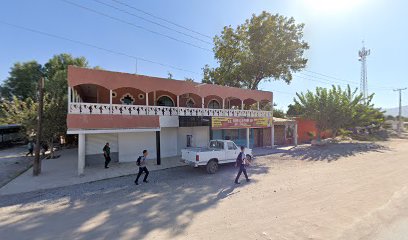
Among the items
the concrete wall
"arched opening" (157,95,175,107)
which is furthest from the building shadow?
the concrete wall

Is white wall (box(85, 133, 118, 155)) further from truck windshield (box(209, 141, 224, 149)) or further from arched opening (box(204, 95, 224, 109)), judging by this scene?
arched opening (box(204, 95, 224, 109))

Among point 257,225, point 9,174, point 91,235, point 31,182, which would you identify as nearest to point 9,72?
point 9,174

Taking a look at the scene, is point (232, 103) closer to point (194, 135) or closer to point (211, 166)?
point (194, 135)

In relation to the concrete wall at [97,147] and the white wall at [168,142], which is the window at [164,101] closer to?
the white wall at [168,142]

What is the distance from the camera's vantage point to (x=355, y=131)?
117 ft

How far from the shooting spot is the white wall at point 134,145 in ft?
49.8

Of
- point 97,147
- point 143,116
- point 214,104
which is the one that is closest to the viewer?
point 143,116

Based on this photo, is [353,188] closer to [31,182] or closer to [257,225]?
[257,225]

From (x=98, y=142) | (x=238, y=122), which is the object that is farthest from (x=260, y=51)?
(x=98, y=142)

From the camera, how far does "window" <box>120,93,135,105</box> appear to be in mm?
16828

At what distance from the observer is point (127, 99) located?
17031mm

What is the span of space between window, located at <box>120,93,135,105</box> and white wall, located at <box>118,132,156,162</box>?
296 centimetres

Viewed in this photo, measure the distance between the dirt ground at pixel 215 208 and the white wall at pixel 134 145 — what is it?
463 cm

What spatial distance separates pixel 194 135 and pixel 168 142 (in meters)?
2.60
